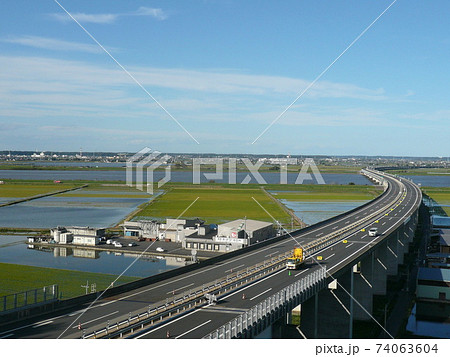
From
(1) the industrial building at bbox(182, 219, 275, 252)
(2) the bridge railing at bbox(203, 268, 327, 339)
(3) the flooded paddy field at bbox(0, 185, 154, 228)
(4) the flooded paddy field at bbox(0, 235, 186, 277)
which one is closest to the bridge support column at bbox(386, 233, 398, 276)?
(1) the industrial building at bbox(182, 219, 275, 252)

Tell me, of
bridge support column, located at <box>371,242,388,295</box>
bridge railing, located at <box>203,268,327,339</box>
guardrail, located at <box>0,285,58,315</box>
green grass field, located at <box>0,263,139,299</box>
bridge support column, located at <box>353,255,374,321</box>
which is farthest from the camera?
bridge support column, located at <box>371,242,388,295</box>

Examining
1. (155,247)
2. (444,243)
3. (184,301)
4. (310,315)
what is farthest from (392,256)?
(184,301)

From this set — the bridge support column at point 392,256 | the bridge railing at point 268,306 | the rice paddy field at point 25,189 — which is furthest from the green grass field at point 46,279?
the rice paddy field at point 25,189

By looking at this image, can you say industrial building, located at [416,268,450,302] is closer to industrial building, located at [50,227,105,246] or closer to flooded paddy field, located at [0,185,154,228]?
industrial building, located at [50,227,105,246]

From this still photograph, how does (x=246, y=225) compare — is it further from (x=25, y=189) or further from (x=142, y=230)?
(x=25, y=189)

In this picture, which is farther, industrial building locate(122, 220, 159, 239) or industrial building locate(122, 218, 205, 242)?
industrial building locate(122, 220, 159, 239)

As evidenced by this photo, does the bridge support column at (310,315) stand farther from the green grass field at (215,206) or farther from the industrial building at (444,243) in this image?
the green grass field at (215,206)
